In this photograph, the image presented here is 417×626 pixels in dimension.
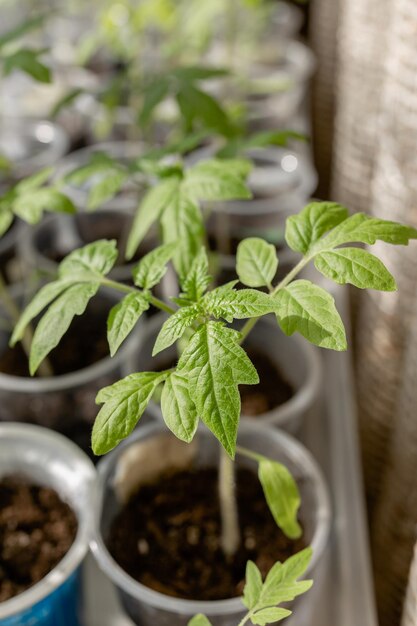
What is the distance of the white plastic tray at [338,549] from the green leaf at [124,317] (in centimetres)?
39

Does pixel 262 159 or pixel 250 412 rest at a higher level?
pixel 262 159

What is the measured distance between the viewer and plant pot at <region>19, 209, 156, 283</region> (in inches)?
49.9

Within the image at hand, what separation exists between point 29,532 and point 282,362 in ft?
1.46

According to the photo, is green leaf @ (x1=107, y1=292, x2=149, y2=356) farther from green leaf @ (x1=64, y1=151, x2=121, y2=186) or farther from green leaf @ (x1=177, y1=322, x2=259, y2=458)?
green leaf @ (x1=64, y1=151, x2=121, y2=186)

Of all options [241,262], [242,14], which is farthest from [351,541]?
[242,14]

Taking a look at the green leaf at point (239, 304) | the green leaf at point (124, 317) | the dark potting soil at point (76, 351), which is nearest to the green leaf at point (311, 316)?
the green leaf at point (239, 304)

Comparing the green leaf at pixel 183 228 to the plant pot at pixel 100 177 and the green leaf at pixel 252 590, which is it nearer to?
the green leaf at pixel 252 590

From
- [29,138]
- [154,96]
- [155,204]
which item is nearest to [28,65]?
[154,96]

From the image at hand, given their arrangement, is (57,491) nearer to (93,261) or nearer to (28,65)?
(93,261)

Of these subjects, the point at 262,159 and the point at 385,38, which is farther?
the point at 262,159

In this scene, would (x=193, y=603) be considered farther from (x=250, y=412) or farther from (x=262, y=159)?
(x=262, y=159)

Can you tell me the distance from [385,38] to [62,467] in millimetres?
798

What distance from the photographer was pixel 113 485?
820 millimetres

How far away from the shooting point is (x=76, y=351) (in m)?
1.10
